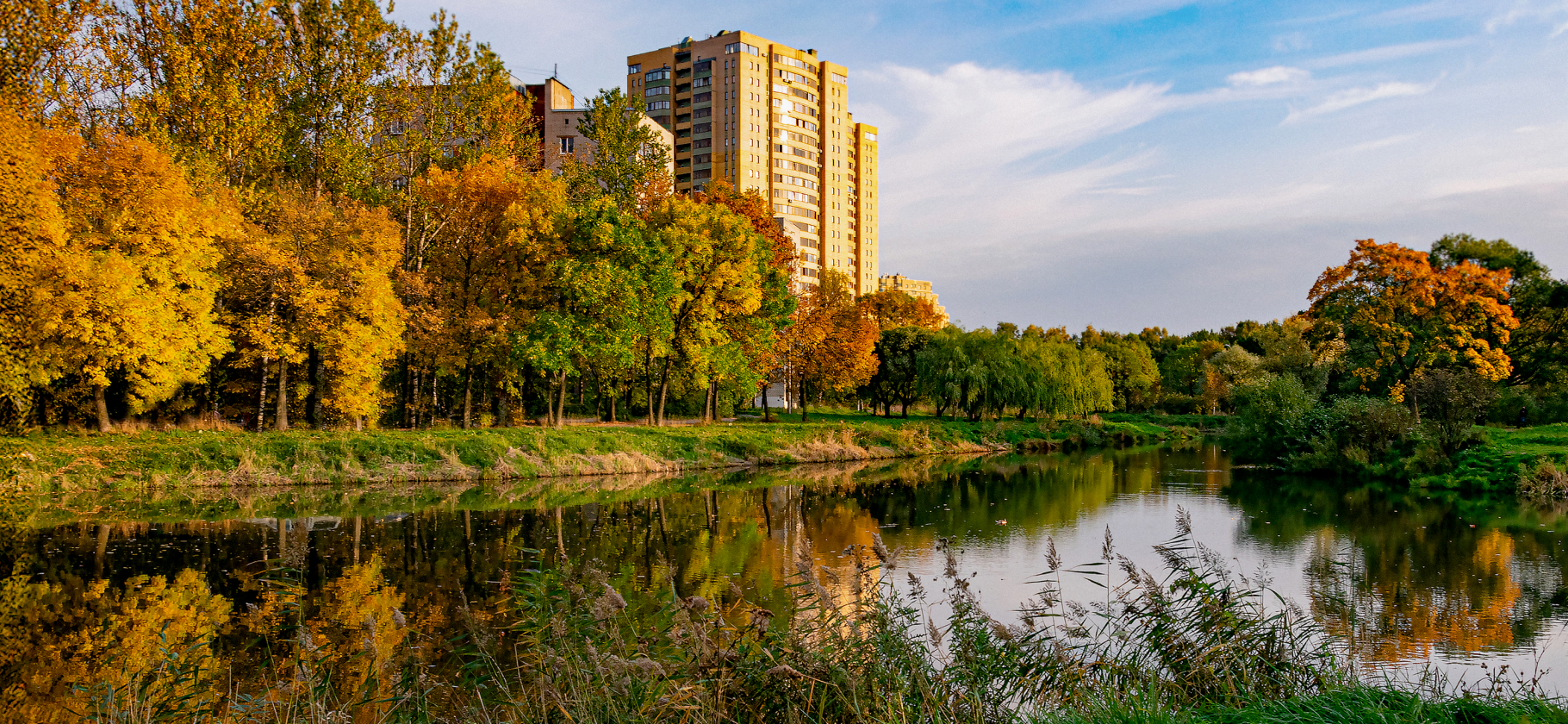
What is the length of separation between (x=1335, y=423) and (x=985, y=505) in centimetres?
1547

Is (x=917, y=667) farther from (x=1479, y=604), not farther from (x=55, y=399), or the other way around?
(x=55, y=399)

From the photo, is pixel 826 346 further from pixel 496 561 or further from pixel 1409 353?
pixel 496 561

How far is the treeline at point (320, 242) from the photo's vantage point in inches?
958

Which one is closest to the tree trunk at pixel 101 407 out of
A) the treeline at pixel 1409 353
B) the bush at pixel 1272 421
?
the treeline at pixel 1409 353

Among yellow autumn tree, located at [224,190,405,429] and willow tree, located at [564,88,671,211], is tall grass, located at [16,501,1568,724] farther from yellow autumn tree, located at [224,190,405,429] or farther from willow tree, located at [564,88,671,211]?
willow tree, located at [564,88,671,211]

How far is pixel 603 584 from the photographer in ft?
17.1

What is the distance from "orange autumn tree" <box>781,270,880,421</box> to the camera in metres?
47.4

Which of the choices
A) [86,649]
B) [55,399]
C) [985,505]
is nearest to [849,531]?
[985,505]

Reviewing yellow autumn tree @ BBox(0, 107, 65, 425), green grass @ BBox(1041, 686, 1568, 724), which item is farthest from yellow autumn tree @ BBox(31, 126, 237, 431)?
green grass @ BBox(1041, 686, 1568, 724)

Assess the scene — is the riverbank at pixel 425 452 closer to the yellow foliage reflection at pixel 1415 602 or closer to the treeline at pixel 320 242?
the treeline at pixel 320 242

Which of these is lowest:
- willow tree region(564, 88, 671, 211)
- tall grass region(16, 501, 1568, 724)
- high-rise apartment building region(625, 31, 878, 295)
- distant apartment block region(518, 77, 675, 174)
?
tall grass region(16, 501, 1568, 724)

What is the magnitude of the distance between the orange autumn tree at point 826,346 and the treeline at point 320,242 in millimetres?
4122

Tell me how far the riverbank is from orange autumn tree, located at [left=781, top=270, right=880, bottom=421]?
6.50m

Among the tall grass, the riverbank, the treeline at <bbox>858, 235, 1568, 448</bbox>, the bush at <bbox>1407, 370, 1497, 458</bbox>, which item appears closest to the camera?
the tall grass
